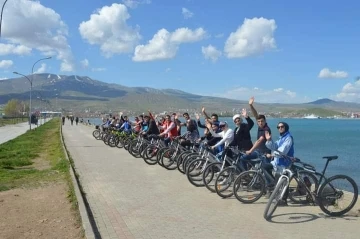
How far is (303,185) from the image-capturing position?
25.7 ft

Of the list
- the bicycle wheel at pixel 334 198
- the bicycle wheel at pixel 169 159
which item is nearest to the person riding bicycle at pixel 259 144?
the bicycle wheel at pixel 334 198

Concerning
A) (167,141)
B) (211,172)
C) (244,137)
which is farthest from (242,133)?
(167,141)

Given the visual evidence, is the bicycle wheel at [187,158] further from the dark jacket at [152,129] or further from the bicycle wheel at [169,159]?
the dark jacket at [152,129]

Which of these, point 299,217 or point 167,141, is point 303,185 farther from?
point 167,141

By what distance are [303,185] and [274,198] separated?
0.73m

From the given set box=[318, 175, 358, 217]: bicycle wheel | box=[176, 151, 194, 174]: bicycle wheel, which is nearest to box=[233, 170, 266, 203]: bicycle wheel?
box=[318, 175, 358, 217]: bicycle wheel

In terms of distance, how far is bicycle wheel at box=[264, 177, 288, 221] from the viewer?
287 inches

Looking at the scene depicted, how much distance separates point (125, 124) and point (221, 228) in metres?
15.3

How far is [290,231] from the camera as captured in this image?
6.59m

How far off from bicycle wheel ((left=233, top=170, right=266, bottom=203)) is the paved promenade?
5.9 inches

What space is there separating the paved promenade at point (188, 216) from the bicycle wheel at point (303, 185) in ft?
0.84

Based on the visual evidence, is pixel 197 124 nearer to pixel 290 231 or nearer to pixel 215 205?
pixel 215 205

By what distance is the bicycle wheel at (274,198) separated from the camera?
7.29 meters

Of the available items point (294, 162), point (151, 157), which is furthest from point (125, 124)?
point (294, 162)
